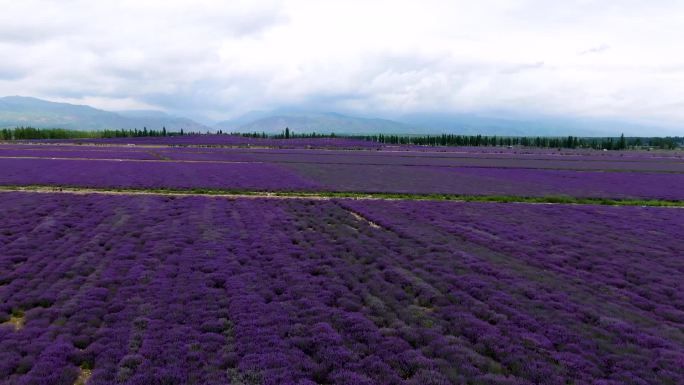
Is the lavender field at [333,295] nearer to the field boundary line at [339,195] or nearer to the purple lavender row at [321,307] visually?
the purple lavender row at [321,307]

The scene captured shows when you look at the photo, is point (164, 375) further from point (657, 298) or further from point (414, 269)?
point (657, 298)

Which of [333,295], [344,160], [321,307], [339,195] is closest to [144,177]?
[339,195]

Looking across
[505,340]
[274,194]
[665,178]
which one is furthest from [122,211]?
[665,178]

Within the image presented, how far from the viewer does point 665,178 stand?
5922cm

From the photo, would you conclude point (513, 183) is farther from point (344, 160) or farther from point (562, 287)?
point (344, 160)

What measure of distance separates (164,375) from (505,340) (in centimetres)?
880

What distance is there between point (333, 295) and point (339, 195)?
24.7 metres

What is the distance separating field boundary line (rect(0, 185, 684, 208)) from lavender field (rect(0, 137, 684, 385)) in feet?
21.3

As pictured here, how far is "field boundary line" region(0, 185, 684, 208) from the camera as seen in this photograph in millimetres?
Answer: 38219

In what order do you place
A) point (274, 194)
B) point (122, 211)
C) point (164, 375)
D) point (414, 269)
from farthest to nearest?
point (274, 194)
point (122, 211)
point (414, 269)
point (164, 375)

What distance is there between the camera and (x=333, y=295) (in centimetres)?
1505

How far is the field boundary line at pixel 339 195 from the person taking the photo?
38219 millimetres

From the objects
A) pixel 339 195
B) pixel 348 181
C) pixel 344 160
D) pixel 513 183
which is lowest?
pixel 339 195

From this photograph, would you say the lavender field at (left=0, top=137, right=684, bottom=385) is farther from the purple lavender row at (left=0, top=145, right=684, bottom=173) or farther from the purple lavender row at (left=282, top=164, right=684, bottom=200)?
the purple lavender row at (left=0, top=145, right=684, bottom=173)
